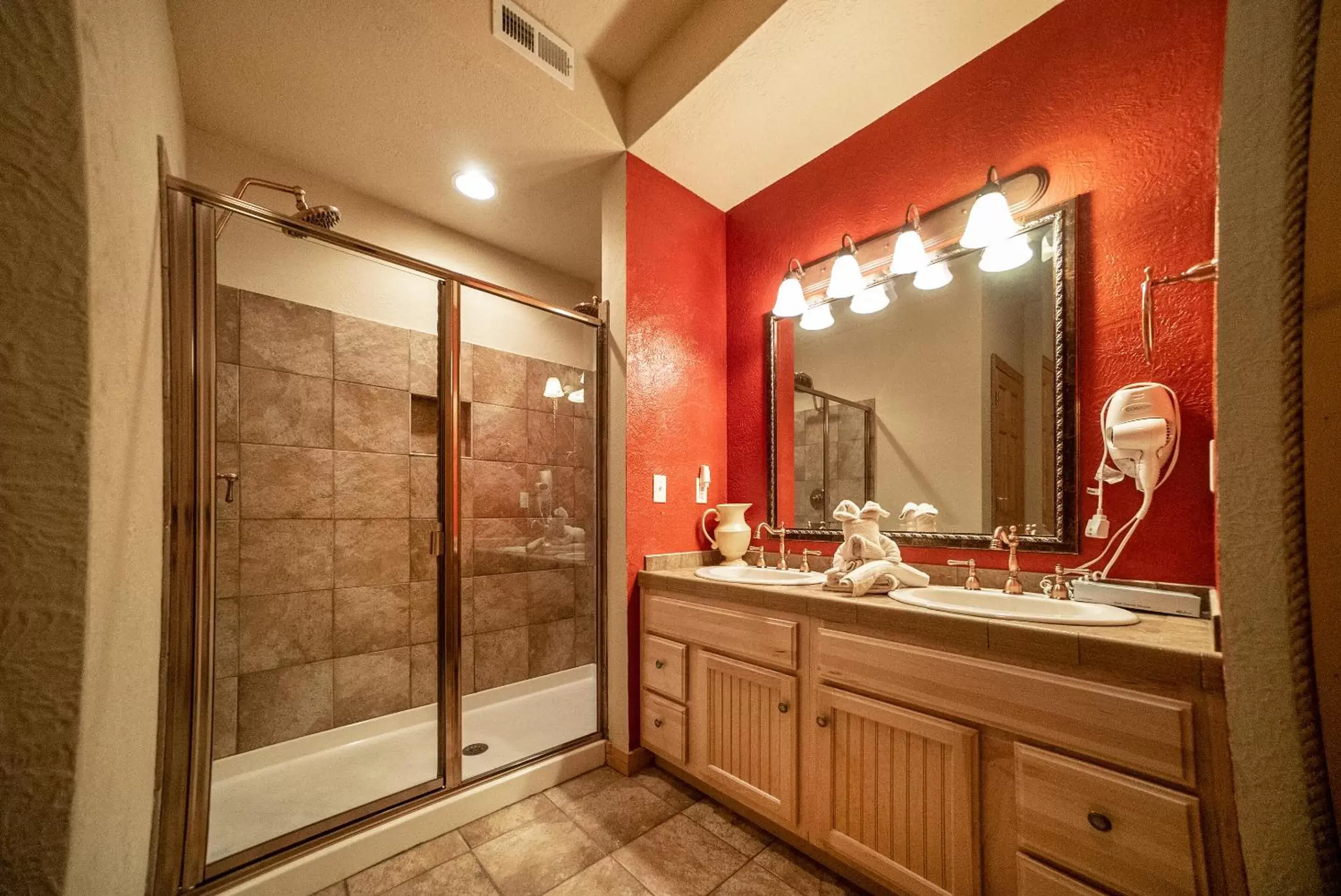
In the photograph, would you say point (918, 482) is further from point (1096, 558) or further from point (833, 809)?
point (833, 809)

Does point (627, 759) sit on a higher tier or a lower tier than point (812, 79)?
lower

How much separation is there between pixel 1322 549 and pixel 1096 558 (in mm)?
1246

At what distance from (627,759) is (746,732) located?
2.01ft

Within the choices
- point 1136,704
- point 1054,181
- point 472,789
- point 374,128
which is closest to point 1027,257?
point 1054,181

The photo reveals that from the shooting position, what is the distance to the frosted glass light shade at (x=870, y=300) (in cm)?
182

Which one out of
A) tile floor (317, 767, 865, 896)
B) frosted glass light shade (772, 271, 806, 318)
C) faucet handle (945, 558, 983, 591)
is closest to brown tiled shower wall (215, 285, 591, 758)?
tile floor (317, 767, 865, 896)

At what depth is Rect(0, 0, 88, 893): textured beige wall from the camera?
402 mm

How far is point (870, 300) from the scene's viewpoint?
1.85 metres

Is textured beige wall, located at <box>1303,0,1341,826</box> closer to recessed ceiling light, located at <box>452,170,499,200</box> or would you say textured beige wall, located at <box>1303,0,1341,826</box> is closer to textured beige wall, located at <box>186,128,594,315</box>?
recessed ceiling light, located at <box>452,170,499,200</box>

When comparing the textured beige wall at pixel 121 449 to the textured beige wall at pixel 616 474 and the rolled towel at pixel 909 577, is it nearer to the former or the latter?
the textured beige wall at pixel 616 474

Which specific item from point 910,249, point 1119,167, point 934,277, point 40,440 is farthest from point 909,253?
point 40,440

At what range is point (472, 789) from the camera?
1627mm

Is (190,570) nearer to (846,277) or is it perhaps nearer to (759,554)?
(759,554)

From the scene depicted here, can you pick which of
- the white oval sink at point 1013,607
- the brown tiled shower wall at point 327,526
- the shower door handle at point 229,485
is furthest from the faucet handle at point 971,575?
the shower door handle at point 229,485
